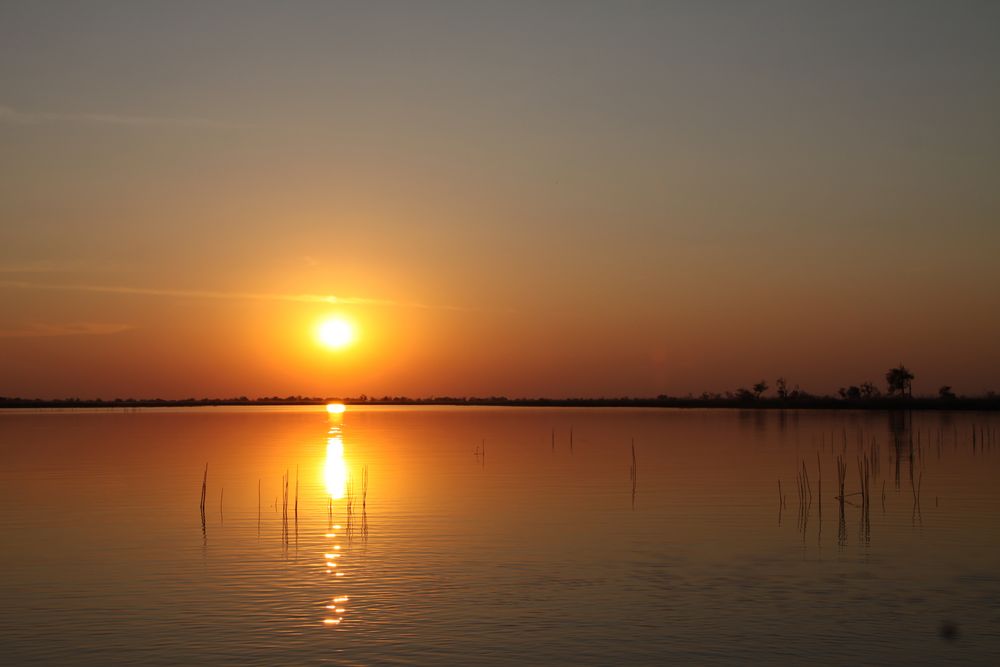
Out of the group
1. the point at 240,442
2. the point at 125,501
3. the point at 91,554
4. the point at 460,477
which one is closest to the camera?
the point at 91,554

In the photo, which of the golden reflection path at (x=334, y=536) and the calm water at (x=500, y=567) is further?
the golden reflection path at (x=334, y=536)

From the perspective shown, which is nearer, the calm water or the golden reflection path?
the calm water

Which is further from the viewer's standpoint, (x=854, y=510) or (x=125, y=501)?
(x=125, y=501)

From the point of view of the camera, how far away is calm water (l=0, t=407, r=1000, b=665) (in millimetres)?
17031

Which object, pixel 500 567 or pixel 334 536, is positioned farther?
pixel 334 536

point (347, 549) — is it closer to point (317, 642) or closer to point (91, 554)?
point (91, 554)

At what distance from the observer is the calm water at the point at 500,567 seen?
17031 millimetres

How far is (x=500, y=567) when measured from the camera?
23750mm

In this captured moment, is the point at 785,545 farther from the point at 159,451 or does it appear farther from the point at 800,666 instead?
the point at 159,451

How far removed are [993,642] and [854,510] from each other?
16.7 meters

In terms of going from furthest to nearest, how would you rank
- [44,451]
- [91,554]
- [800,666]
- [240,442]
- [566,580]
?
[240,442], [44,451], [91,554], [566,580], [800,666]

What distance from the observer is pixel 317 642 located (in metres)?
17.0

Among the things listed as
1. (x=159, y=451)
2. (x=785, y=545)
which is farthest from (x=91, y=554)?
(x=159, y=451)

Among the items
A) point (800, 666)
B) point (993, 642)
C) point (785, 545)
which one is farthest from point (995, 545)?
point (800, 666)
